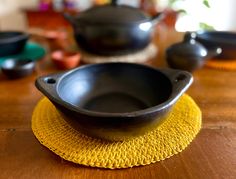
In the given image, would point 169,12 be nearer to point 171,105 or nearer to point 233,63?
point 233,63

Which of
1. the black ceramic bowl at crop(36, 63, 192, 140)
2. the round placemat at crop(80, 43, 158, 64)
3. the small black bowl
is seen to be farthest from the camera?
the round placemat at crop(80, 43, 158, 64)

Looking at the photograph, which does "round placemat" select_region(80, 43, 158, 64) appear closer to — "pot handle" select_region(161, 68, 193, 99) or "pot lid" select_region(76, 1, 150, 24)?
"pot lid" select_region(76, 1, 150, 24)

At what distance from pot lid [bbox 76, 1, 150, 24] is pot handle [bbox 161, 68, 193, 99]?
352mm

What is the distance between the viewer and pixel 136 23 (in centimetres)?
94

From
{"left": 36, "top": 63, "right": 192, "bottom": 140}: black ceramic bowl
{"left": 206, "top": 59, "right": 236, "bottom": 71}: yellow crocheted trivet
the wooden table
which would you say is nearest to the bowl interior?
{"left": 36, "top": 63, "right": 192, "bottom": 140}: black ceramic bowl

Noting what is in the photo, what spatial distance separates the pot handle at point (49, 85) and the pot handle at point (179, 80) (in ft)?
0.74

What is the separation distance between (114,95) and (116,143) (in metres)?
0.21

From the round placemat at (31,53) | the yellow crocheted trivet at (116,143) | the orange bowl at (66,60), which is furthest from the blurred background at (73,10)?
the yellow crocheted trivet at (116,143)

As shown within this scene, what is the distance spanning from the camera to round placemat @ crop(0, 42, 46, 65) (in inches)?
39.6

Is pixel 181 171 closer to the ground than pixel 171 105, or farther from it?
closer to the ground

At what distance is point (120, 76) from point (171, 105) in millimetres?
281

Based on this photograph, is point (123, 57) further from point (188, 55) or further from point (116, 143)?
point (116, 143)

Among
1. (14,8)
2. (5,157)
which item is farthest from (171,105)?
(14,8)

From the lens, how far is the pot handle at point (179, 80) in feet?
1.78
